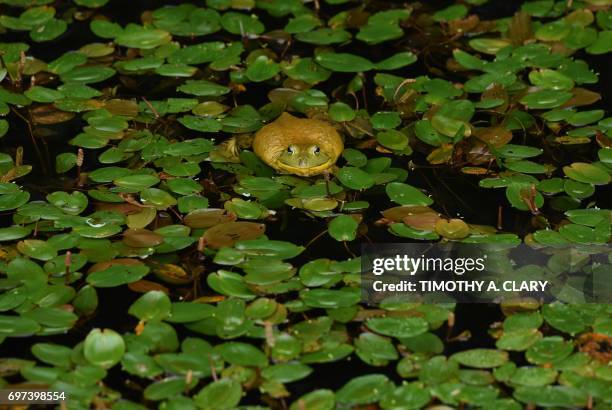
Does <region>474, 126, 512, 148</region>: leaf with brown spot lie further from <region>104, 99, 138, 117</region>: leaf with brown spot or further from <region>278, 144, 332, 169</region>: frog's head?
<region>104, 99, 138, 117</region>: leaf with brown spot

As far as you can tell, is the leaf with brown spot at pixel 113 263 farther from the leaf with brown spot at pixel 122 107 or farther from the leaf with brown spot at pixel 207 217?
the leaf with brown spot at pixel 122 107

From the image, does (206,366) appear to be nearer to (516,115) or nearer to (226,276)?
(226,276)

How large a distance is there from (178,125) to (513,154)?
1.20 metres

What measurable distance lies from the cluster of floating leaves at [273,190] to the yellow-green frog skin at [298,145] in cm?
6

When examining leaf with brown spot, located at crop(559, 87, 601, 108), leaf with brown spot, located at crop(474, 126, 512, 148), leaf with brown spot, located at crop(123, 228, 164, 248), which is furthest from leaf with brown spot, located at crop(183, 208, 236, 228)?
leaf with brown spot, located at crop(559, 87, 601, 108)

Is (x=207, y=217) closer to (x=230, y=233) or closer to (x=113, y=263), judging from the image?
(x=230, y=233)

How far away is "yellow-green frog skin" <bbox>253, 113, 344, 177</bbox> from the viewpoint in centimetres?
313

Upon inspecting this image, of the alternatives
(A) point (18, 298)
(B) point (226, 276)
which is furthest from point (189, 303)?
(A) point (18, 298)

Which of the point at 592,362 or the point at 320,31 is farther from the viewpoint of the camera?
the point at 320,31

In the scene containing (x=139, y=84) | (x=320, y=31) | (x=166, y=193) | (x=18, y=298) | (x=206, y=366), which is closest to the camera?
(x=206, y=366)

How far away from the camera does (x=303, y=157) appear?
10.2 ft

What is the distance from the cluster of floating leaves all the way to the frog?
5 cm

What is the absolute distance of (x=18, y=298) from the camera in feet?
8.45

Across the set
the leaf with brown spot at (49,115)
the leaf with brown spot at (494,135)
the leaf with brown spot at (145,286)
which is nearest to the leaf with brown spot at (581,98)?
the leaf with brown spot at (494,135)
